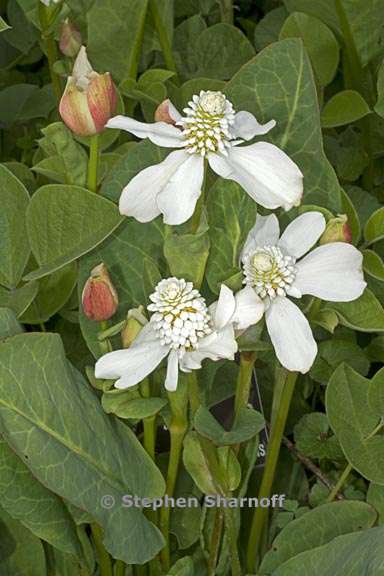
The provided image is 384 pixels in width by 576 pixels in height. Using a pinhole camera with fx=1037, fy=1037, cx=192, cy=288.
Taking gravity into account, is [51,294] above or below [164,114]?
below

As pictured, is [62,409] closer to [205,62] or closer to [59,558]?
[59,558]

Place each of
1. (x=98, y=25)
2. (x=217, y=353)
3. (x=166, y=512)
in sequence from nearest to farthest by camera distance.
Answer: (x=217, y=353) < (x=166, y=512) < (x=98, y=25)

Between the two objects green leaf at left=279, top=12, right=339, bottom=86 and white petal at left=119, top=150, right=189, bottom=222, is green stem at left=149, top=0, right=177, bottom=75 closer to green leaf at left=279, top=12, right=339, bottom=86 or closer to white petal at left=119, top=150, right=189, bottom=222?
green leaf at left=279, top=12, right=339, bottom=86

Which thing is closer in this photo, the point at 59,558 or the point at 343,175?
the point at 59,558

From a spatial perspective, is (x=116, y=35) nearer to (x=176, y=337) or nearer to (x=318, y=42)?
(x=318, y=42)

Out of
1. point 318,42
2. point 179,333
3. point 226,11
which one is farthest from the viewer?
point 226,11

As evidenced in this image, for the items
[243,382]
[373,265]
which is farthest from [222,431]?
[373,265]

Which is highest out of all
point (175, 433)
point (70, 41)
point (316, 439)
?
point (70, 41)

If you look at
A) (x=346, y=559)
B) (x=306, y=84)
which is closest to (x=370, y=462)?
(x=346, y=559)
